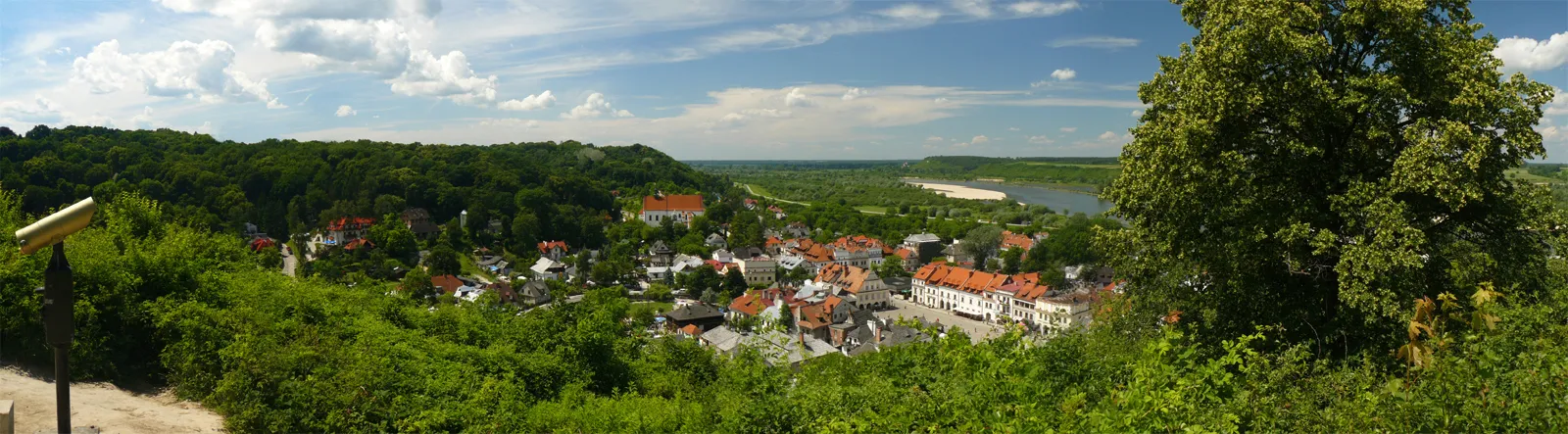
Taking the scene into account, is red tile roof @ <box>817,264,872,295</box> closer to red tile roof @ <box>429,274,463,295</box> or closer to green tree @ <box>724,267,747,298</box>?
green tree @ <box>724,267,747,298</box>

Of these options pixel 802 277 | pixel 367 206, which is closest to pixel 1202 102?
pixel 802 277

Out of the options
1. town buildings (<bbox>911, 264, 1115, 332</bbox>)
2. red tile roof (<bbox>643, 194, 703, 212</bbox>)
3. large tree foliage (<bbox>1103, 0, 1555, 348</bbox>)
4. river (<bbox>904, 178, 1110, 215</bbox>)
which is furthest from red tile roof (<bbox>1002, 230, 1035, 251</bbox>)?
large tree foliage (<bbox>1103, 0, 1555, 348</bbox>)

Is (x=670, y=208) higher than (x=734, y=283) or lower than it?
higher

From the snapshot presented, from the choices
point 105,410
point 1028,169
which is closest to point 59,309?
point 105,410

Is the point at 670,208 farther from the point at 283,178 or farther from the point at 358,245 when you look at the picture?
the point at 358,245

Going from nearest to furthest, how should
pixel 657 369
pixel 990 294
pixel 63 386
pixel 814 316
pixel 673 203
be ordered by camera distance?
pixel 63 386 < pixel 657 369 < pixel 814 316 < pixel 990 294 < pixel 673 203

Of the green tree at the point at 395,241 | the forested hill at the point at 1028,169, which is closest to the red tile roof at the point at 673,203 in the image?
the green tree at the point at 395,241

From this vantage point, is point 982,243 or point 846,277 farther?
point 982,243

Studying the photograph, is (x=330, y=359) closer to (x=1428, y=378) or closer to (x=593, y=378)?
(x=593, y=378)
